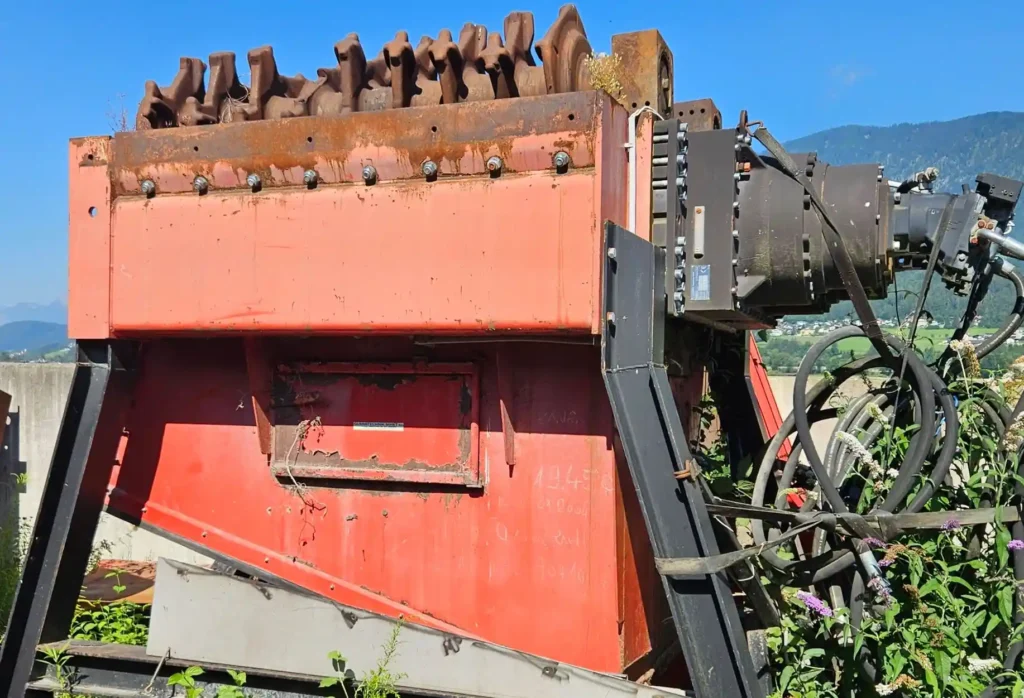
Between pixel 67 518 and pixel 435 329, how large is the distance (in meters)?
1.83

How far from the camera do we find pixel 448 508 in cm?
348

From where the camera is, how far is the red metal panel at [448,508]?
3268 millimetres

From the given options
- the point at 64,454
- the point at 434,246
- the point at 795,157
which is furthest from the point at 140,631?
the point at 795,157

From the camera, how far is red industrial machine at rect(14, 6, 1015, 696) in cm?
304

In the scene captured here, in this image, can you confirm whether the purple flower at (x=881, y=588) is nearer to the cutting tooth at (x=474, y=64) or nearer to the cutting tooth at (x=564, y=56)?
the cutting tooth at (x=564, y=56)

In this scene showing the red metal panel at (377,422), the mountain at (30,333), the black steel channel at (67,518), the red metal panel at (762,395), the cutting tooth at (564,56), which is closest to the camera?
the cutting tooth at (564,56)

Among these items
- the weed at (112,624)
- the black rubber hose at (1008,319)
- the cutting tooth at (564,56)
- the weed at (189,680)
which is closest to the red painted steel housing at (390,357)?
the cutting tooth at (564,56)

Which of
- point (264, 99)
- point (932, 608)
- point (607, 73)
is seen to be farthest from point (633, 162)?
point (932, 608)

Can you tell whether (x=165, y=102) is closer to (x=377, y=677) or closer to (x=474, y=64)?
(x=474, y=64)

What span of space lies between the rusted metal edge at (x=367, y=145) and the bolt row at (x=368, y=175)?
0.01 metres

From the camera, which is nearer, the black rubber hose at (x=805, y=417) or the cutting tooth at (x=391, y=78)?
the black rubber hose at (x=805, y=417)

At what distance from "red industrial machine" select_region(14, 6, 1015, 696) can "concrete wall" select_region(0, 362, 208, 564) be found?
17.1ft

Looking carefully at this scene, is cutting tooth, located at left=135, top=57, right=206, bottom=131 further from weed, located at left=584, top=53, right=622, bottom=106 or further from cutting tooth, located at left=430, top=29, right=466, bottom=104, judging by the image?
weed, located at left=584, top=53, right=622, bottom=106

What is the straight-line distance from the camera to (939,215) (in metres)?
3.16
